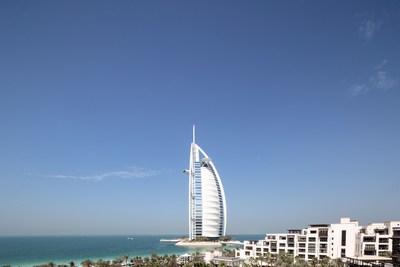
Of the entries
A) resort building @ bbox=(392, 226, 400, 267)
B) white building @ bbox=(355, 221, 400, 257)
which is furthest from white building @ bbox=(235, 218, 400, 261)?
resort building @ bbox=(392, 226, 400, 267)

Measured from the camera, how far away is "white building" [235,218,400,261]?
56.0 m

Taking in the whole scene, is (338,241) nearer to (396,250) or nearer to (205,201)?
(396,250)

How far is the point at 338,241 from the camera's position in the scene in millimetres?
58312

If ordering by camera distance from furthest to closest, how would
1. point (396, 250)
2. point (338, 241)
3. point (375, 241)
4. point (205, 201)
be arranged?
point (205, 201), point (338, 241), point (375, 241), point (396, 250)

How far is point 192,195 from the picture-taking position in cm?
13238

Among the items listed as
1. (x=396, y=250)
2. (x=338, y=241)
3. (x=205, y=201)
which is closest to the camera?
(x=396, y=250)

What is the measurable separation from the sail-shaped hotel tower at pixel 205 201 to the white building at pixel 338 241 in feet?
221

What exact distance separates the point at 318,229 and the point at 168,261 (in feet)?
91.7

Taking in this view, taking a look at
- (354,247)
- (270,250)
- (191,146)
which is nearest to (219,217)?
(191,146)

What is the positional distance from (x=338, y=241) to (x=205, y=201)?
76.9m

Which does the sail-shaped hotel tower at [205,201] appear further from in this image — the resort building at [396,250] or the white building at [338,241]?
the resort building at [396,250]

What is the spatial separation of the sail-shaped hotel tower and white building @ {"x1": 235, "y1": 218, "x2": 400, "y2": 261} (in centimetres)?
6748

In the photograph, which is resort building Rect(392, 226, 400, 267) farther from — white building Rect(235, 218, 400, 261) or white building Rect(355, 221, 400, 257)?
white building Rect(355, 221, 400, 257)

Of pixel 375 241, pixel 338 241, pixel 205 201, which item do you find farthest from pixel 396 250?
pixel 205 201
